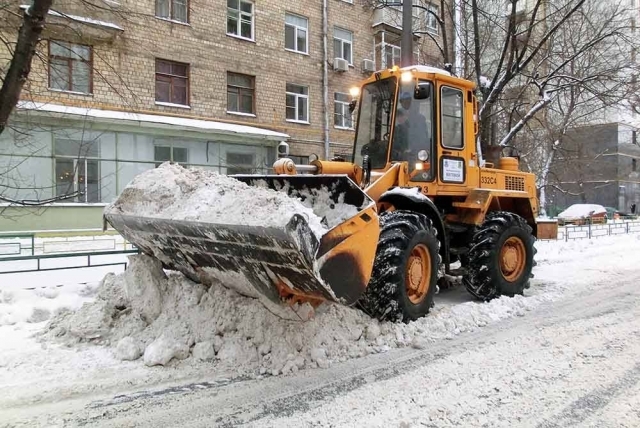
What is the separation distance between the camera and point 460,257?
6652 millimetres

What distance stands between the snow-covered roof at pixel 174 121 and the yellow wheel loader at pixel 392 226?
849 centimetres

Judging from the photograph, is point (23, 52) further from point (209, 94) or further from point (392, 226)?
point (209, 94)

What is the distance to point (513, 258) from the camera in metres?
6.78

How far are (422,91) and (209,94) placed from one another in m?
13.1

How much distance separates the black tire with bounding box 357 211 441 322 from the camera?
187 inches

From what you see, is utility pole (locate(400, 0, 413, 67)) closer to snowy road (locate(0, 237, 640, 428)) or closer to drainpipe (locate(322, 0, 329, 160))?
snowy road (locate(0, 237, 640, 428))

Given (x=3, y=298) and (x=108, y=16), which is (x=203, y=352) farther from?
(x=108, y=16)

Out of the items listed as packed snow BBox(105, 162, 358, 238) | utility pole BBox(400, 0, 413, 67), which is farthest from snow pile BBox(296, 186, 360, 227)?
utility pole BBox(400, 0, 413, 67)

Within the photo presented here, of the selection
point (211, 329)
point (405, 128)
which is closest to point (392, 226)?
point (405, 128)

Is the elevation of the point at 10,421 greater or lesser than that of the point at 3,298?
lesser

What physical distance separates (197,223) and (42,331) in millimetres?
2248

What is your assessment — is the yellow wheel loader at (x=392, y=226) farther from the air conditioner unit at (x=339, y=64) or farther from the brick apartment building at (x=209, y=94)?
the air conditioner unit at (x=339, y=64)

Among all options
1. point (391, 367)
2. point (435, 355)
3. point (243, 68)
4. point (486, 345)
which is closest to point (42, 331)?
point (391, 367)

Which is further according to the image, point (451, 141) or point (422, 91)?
point (451, 141)
